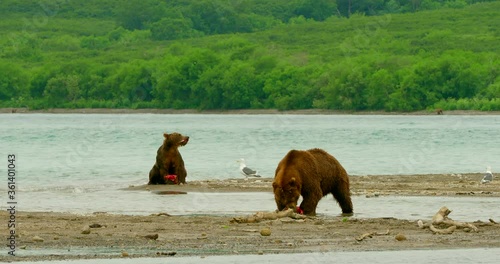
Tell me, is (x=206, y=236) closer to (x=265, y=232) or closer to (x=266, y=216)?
(x=265, y=232)

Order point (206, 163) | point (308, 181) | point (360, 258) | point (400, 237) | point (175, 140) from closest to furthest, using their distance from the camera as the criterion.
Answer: point (360, 258)
point (400, 237)
point (308, 181)
point (175, 140)
point (206, 163)

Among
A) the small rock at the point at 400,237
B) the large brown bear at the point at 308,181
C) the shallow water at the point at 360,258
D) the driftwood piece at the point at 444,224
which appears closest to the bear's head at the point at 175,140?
the large brown bear at the point at 308,181

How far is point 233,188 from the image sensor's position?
989 inches

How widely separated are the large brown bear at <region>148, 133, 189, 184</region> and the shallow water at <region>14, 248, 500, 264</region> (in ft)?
34.2

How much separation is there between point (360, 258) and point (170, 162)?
11.1m

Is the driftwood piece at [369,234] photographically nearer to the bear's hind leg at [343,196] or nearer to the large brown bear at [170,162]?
the bear's hind leg at [343,196]

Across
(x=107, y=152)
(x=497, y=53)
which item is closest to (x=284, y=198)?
(x=107, y=152)

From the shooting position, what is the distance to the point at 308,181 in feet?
57.8

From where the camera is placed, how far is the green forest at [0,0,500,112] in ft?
397

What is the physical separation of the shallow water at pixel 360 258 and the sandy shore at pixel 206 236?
0.26 m

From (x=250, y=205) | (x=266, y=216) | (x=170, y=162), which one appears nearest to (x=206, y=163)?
(x=170, y=162)

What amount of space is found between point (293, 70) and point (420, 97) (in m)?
22.5

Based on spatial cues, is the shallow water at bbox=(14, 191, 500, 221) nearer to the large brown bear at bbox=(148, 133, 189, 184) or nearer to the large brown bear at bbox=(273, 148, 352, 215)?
the large brown bear at bbox=(273, 148, 352, 215)

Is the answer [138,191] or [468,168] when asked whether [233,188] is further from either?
[468,168]
